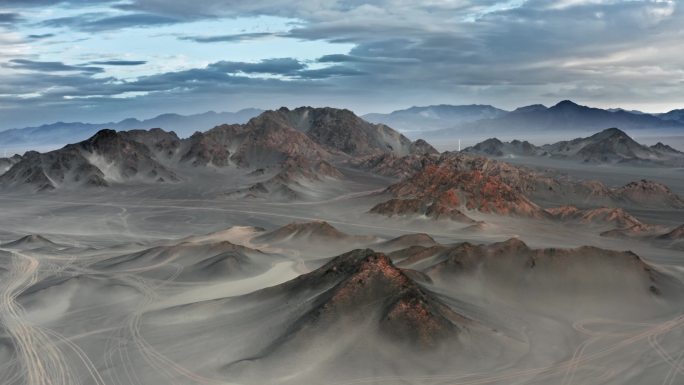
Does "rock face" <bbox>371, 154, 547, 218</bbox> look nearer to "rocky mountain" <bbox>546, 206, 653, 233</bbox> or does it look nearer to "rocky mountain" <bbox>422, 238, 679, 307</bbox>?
"rocky mountain" <bbox>546, 206, 653, 233</bbox>

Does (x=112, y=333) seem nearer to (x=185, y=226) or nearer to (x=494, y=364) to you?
(x=494, y=364)

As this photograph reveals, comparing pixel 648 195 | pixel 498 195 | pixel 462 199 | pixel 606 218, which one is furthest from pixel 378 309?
pixel 648 195

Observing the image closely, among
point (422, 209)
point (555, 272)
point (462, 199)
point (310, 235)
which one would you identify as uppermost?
point (555, 272)

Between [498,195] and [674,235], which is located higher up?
[498,195]

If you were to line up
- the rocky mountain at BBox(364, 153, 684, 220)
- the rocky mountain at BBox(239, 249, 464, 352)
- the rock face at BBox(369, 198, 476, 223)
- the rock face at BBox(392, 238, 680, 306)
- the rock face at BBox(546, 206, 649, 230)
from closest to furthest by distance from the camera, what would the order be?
1. the rocky mountain at BBox(239, 249, 464, 352)
2. the rock face at BBox(392, 238, 680, 306)
3. the rock face at BBox(546, 206, 649, 230)
4. the rock face at BBox(369, 198, 476, 223)
5. the rocky mountain at BBox(364, 153, 684, 220)

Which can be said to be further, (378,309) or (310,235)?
(310,235)

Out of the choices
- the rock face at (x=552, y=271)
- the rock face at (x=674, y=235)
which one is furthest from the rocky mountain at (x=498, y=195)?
the rock face at (x=552, y=271)

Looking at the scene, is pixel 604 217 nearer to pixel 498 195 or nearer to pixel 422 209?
pixel 498 195

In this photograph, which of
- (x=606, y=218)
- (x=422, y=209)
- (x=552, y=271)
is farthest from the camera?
(x=422, y=209)

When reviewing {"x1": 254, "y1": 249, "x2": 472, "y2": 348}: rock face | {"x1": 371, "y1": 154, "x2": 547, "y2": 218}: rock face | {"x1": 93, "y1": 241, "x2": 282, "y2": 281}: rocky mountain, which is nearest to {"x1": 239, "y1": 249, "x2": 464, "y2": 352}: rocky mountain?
{"x1": 254, "y1": 249, "x2": 472, "y2": 348}: rock face
